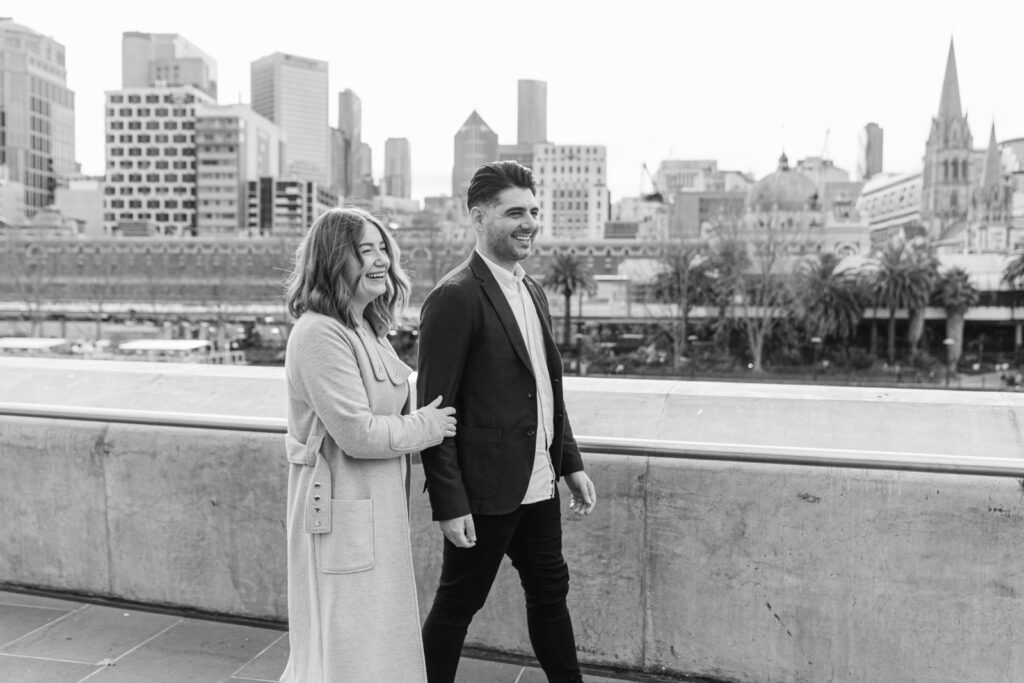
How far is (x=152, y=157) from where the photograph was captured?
124m

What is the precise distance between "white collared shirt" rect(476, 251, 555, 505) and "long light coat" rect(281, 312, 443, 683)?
389 millimetres

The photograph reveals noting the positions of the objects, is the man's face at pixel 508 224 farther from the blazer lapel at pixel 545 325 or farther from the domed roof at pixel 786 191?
the domed roof at pixel 786 191

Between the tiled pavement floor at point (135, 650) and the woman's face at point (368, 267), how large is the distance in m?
1.59

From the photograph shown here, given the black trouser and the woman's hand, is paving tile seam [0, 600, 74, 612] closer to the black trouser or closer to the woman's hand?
the black trouser

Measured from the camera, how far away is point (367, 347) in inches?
102

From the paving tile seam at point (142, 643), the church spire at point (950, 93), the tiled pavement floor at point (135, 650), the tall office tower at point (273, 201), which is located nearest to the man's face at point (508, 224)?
the tiled pavement floor at point (135, 650)

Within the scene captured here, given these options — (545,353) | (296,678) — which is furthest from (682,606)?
(296,678)

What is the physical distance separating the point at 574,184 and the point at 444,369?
16592 centimetres

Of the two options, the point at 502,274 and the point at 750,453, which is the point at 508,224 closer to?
the point at 502,274

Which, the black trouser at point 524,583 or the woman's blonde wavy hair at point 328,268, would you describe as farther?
the black trouser at point 524,583

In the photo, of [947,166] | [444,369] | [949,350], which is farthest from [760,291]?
[947,166]

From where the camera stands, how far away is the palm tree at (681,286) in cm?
5366

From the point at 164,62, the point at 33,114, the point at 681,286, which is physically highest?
the point at 164,62

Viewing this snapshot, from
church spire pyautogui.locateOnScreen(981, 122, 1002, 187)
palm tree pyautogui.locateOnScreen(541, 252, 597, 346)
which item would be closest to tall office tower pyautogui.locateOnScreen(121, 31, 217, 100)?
church spire pyautogui.locateOnScreen(981, 122, 1002, 187)
